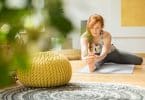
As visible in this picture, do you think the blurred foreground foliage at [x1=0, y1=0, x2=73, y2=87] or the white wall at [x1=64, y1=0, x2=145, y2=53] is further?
the white wall at [x1=64, y1=0, x2=145, y2=53]

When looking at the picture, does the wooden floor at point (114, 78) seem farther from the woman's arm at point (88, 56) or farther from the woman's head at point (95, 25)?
the woman's head at point (95, 25)

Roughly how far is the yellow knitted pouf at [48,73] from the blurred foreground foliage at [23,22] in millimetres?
1847

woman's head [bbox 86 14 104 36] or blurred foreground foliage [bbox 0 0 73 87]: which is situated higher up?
blurred foreground foliage [bbox 0 0 73 87]

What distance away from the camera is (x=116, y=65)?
3285mm

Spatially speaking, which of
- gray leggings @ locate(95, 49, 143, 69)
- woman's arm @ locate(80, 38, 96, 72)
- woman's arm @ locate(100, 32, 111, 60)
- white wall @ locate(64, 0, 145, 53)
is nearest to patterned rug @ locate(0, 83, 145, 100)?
woman's arm @ locate(80, 38, 96, 72)

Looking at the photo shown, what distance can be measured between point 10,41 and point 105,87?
202 centimetres

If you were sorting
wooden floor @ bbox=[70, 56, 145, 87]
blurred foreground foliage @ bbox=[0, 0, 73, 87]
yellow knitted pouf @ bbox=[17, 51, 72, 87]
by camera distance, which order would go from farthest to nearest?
1. wooden floor @ bbox=[70, 56, 145, 87]
2. yellow knitted pouf @ bbox=[17, 51, 72, 87]
3. blurred foreground foliage @ bbox=[0, 0, 73, 87]

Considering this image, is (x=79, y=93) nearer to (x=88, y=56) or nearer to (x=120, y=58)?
(x=88, y=56)

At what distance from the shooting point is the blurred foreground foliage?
17cm

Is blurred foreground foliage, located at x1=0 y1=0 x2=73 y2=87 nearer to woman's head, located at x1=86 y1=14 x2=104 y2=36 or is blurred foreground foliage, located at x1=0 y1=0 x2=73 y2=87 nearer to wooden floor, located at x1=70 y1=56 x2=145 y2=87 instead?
wooden floor, located at x1=70 y1=56 x2=145 y2=87

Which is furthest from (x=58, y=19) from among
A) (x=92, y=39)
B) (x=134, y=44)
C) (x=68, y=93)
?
(x=134, y=44)

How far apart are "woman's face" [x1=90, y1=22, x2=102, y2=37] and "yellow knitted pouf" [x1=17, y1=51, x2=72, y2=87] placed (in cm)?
90

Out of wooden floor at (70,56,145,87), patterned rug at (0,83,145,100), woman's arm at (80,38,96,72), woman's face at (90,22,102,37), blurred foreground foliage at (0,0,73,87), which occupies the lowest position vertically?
wooden floor at (70,56,145,87)

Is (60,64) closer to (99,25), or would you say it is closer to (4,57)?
(99,25)
